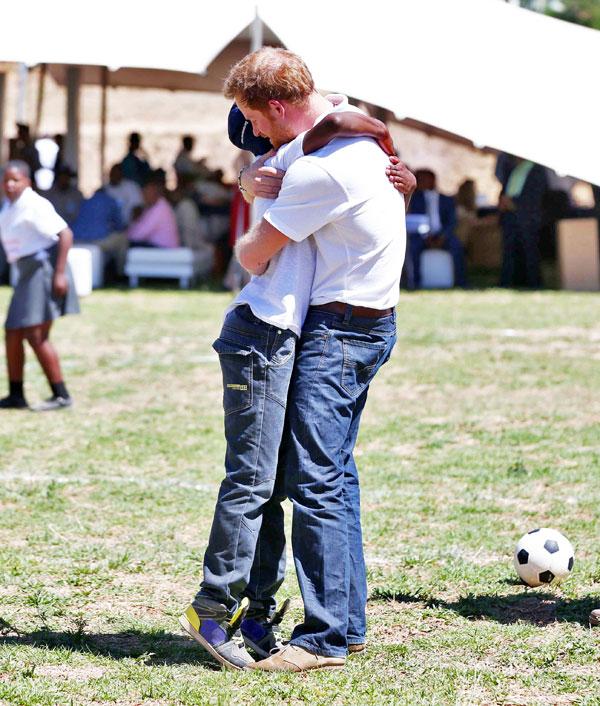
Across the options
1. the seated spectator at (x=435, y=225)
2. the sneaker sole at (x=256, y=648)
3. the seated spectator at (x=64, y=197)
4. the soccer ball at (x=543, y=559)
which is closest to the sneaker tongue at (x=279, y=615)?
the sneaker sole at (x=256, y=648)

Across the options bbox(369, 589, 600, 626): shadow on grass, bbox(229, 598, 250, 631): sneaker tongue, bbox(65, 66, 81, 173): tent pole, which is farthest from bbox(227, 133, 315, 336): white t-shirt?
bbox(65, 66, 81, 173): tent pole

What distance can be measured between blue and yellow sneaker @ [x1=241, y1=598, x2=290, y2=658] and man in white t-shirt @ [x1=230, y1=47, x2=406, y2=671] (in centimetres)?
12

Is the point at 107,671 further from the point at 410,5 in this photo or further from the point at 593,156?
the point at 410,5

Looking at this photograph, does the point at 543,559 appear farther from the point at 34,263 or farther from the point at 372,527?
the point at 34,263

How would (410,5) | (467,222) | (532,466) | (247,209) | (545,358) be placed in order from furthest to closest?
(467,222) < (247,209) < (545,358) < (532,466) < (410,5)

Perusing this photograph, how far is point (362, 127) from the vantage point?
3674mm

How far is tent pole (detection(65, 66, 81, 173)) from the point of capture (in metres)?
19.6

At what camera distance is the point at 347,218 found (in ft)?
12.1

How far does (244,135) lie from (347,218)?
59 cm

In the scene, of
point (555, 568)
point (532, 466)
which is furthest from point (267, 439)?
point (532, 466)

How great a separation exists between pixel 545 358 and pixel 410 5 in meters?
5.65

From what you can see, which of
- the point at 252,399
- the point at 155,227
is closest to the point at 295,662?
the point at 252,399

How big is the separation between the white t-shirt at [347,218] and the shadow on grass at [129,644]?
126 cm

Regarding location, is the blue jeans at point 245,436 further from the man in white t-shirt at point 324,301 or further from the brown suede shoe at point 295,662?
the brown suede shoe at point 295,662
